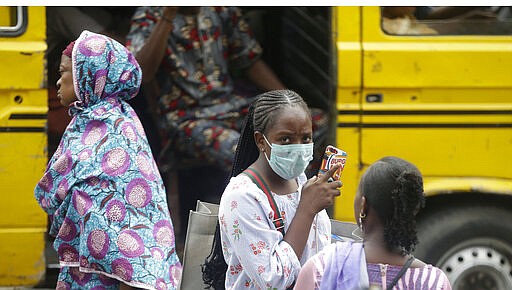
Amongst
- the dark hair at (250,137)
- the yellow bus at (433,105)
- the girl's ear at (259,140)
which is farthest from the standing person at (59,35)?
the girl's ear at (259,140)

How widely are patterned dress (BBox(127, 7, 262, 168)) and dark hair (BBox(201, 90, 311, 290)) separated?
2399mm

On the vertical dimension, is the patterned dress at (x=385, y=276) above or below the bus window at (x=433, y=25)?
below

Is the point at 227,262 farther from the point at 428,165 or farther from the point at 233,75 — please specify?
the point at 233,75

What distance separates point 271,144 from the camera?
299 centimetres

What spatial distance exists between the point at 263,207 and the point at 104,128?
91cm

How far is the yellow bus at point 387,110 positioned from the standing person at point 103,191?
53.7 inches

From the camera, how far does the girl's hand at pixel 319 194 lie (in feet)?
9.46

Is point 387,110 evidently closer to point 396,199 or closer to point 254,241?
point 254,241

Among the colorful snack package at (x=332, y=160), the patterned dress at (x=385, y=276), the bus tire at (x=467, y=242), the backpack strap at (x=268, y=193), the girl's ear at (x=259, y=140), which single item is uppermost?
the girl's ear at (x=259, y=140)

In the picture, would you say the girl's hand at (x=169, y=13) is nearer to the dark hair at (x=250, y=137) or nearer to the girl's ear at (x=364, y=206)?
the dark hair at (x=250, y=137)

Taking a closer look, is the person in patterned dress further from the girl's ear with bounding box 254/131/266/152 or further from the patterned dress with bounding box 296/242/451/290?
the patterned dress with bounding box 296/242/451/290

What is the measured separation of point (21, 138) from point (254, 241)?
2.46 m

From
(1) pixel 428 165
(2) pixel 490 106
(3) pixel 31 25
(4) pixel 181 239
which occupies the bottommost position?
(4) pixel 181 239
